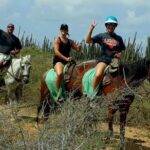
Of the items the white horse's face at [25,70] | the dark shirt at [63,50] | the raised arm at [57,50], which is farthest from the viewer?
the white horse's face at [25,70]

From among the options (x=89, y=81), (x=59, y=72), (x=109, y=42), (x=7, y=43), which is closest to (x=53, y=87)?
(x=59, y=72)

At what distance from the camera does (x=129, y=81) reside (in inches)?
422

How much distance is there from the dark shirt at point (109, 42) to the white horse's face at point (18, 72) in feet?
12.1

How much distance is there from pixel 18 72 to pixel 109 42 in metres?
4.08

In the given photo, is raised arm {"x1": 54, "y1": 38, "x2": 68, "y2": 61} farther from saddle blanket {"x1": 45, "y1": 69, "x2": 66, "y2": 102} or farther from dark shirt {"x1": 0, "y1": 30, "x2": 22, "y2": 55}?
dark shirt {"x1": 0, "y1": 30, "x2": 22, "y2": 55}

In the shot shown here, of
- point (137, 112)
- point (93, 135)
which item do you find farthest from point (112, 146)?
point (137, 112)

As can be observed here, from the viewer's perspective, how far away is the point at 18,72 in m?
14.2

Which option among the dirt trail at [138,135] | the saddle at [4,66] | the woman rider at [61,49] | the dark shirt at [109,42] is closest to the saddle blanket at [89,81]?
the dark shirt at [109,42]

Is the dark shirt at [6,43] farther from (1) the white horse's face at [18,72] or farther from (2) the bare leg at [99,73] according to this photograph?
(2) the bare leg at [99,73]

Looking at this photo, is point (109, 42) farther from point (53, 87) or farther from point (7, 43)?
point (7, 43)

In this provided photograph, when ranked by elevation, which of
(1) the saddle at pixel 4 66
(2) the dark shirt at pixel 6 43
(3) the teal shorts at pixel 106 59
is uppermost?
(2) the dark shirt at pixel 6 43

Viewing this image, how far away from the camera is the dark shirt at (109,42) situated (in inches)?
425

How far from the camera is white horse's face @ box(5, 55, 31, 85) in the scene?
1416cm

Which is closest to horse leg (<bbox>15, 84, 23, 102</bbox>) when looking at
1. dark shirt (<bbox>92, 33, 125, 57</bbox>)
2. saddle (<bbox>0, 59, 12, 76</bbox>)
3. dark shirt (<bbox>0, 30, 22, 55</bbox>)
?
saddle (<bbox>0, 59, 12, 76</bbox>)
